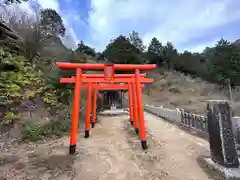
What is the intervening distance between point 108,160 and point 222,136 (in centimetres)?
301

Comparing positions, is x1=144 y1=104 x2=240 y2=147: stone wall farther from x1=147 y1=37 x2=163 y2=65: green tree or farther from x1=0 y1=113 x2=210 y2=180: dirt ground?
x1=147 y1=37 x2=163 y2=65: green tree

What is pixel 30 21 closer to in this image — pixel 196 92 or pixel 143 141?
pixel 143 141

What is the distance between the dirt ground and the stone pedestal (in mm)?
569

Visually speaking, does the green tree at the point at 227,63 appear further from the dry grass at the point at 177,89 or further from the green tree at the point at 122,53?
the green tree at the point at 122,53

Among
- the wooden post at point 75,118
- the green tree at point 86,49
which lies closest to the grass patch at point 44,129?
the wooden post at point 75,118

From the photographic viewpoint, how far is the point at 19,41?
49.7ft

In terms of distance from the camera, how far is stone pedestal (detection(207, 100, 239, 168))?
4.19 m

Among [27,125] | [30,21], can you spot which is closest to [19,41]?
[30,21]

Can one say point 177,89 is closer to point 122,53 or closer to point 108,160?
point 122,53

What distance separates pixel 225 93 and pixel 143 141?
95.8 ft

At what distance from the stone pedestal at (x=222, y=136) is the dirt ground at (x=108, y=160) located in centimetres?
57

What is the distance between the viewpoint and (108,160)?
5.32 meters

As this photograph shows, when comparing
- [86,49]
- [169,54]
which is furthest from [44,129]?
[86,49]

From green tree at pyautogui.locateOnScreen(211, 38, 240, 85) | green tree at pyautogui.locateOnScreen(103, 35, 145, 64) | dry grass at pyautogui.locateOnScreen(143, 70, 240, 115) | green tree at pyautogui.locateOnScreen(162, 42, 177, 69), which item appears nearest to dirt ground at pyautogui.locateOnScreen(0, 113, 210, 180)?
dry grass at pyautogui.locateOnScreen(143, 70, 240, 115)
